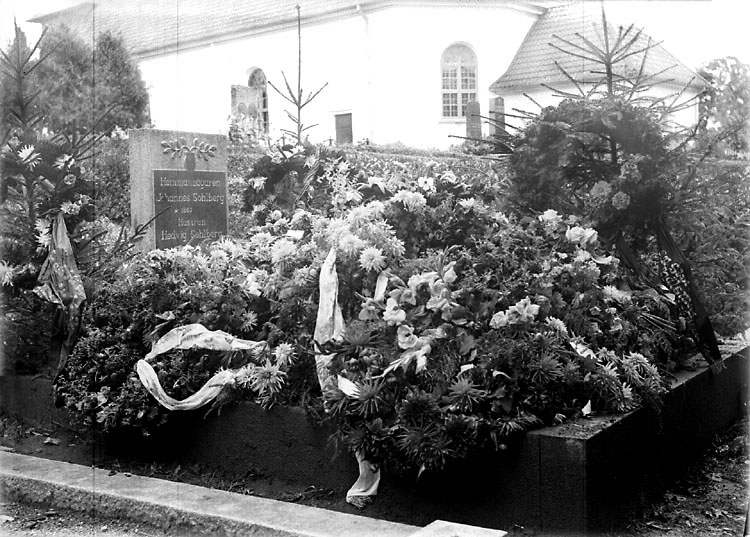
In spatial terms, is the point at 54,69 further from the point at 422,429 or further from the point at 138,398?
the point at 422,429

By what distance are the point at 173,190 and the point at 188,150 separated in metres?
0.50

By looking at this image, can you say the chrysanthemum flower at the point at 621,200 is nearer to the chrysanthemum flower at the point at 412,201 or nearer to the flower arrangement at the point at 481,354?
the flower arrangement at the point at 481,354

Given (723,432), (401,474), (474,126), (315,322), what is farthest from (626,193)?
(474,126)

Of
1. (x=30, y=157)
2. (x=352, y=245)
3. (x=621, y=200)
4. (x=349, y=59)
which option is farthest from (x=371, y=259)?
(x=349, y=59)

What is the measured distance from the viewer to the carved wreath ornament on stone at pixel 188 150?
9.72 metres

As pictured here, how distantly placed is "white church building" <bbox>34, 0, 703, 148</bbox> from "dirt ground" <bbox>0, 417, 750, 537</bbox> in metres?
19.3

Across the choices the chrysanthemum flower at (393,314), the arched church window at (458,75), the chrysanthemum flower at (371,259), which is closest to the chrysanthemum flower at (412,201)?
the chrysanthemum flower at (371,259)

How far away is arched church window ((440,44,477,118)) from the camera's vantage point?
95.8ft

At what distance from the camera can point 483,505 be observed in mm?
4324

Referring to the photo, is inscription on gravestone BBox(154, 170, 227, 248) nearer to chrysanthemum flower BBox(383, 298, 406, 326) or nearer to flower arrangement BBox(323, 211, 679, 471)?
flower arrangement BBox(323, 211, 679, 471)

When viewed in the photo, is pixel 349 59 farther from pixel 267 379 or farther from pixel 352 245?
pixel 267 379

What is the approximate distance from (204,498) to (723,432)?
337cm

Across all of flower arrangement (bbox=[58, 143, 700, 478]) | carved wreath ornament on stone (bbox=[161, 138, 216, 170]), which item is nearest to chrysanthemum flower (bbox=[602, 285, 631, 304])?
flower arrangement (bbox=[58, 143, 700, 478])

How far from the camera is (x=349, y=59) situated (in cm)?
2908
